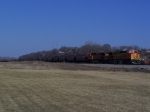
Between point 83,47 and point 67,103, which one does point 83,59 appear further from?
point 83,47

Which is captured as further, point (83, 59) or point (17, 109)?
point (83, 59)

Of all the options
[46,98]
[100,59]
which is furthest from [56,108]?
[100,59]

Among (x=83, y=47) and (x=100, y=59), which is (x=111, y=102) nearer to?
(x=100, y=59)

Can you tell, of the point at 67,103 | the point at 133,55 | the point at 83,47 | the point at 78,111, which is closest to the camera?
the point at 78,111

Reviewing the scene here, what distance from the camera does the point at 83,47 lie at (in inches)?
7195

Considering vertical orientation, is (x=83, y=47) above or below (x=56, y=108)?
above

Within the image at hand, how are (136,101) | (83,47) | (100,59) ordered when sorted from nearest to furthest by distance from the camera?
(136,101) → (100,59) → (83,47)

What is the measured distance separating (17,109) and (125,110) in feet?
13.4

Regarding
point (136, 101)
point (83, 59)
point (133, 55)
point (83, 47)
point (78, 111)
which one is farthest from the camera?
point (83, 47)

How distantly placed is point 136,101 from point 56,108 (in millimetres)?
3969

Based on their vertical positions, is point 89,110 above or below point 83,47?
below

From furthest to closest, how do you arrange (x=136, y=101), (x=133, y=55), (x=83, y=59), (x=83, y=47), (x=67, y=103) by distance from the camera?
(x=83, y=47) < (x=83, y=59) < (x=133, y=55) < (x=136, y=101) < (x=67, y=103)

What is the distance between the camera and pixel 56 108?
9.93 metres

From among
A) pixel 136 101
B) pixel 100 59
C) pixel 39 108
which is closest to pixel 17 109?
pixel 39 108
